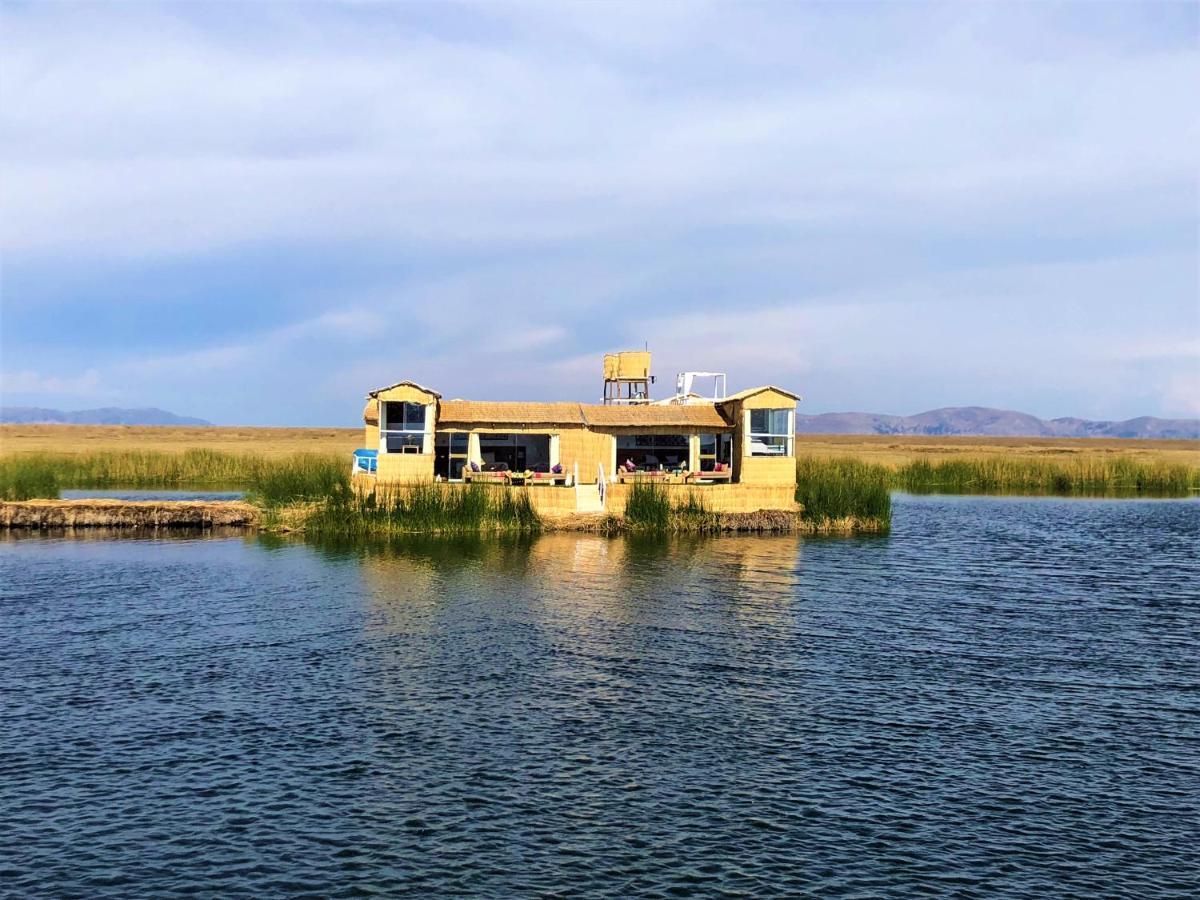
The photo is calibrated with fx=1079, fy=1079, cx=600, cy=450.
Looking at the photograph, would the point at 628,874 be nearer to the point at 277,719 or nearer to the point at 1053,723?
the point at 277,719

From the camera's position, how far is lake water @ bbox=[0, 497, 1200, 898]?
12.0 m

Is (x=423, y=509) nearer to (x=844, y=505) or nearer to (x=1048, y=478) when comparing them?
(x=844, y=505)

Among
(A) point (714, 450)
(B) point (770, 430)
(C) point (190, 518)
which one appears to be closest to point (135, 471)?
(C) point (190, 518)

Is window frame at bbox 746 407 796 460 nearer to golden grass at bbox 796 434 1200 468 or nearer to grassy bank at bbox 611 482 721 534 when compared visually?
grassy bank at bbox 611 482 721 534

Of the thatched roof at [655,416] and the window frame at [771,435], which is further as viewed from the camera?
the thatched roof at [655,416]

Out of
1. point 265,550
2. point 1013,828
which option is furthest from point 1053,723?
point 265,550

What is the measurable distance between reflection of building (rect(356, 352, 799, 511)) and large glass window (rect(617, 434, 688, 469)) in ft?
0.14

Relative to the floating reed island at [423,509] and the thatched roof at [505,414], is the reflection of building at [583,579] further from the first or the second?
the thatched roof at [505,414]

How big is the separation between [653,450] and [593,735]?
29.9 meters

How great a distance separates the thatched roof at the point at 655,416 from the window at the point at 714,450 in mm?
1275

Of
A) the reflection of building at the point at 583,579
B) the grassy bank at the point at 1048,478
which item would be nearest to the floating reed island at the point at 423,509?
the reflection of building at the point at 583,579

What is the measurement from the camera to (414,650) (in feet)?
69.8

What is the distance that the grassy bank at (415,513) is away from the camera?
38.0 meters

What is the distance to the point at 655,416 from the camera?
4366 centimetres
